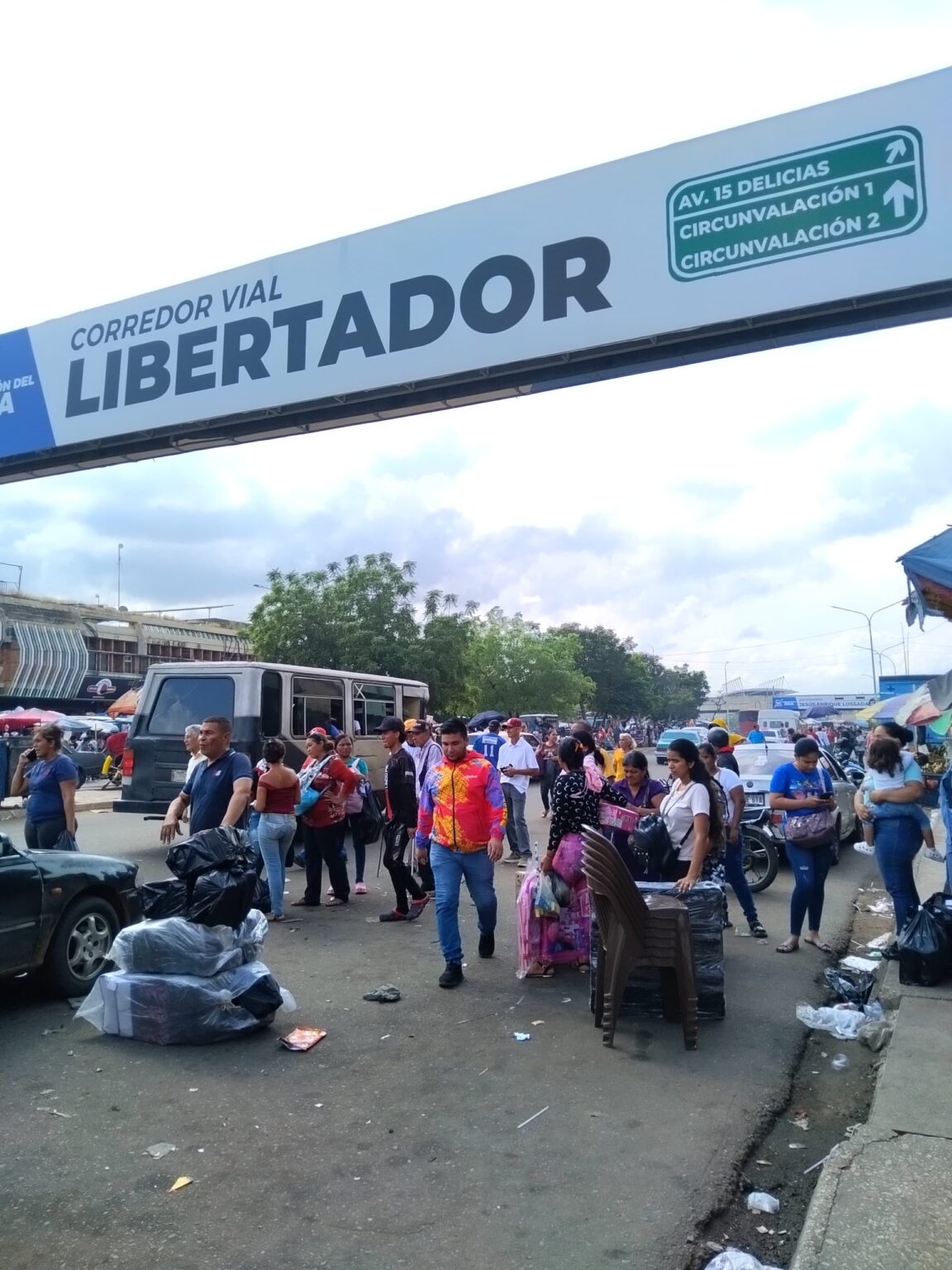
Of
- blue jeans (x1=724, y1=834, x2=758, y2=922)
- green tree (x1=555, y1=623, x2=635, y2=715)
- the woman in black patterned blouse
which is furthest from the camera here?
green tree (x1=555, y1=623, x2=635, y2=715)

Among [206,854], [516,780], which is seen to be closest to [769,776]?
[516,780]

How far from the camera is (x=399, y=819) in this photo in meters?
8.12

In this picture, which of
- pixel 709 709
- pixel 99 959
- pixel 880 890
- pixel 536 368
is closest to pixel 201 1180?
pixel 99 959

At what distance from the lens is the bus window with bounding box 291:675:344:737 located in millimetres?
11484

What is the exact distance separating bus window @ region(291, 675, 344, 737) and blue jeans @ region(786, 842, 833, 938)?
640cm

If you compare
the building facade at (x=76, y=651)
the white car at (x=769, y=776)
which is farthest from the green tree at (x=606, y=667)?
the white car at (x=769, y=776)

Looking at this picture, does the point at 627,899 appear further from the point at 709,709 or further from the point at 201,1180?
the point at 709,709

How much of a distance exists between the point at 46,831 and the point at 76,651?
33.5 metres

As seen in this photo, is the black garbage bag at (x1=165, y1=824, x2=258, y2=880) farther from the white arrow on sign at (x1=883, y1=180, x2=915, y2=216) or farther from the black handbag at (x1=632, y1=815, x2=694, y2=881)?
the white arrow on sign at (x1=883, y1=180, x2=915, y2=216)

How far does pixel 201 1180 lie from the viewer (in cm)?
355

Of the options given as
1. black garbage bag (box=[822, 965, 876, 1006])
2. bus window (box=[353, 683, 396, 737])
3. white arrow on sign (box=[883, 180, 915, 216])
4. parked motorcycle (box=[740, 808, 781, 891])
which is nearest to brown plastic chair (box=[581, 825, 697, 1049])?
→ black garbage bag (box=[822, 965, 876, 1006])

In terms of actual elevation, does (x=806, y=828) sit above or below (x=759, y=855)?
above

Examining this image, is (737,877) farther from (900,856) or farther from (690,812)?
(690,812)

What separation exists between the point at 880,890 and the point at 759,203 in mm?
7315
